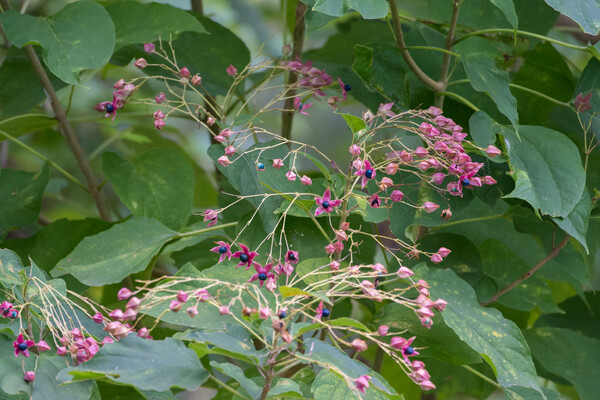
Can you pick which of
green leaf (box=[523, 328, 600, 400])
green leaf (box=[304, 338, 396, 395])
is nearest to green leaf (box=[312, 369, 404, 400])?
green leaf (box=[304, 338, 396, 395])

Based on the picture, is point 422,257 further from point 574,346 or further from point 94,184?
point 94,184

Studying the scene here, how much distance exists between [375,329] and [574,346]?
35 cm

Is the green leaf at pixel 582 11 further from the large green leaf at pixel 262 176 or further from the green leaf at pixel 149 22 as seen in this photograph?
the green leaf at pixel 149 22

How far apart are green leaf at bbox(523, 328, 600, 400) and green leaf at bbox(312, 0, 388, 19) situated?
546 mm

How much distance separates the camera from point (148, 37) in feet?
2.85

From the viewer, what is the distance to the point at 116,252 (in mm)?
829

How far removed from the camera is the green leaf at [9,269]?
568mm

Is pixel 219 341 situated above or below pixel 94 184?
above

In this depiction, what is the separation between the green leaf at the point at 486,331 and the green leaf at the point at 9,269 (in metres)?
0.38

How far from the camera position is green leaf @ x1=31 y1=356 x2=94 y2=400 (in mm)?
517

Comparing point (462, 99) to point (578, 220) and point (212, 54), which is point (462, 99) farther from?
point (212, 54)

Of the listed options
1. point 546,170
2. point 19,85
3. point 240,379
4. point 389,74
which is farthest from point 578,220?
point 19,85

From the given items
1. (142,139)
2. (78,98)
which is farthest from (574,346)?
(78,98)

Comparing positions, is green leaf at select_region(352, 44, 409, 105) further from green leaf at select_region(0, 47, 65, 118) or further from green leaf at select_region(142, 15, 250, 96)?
green leaf at select_region(0, 47, 65, 118)
